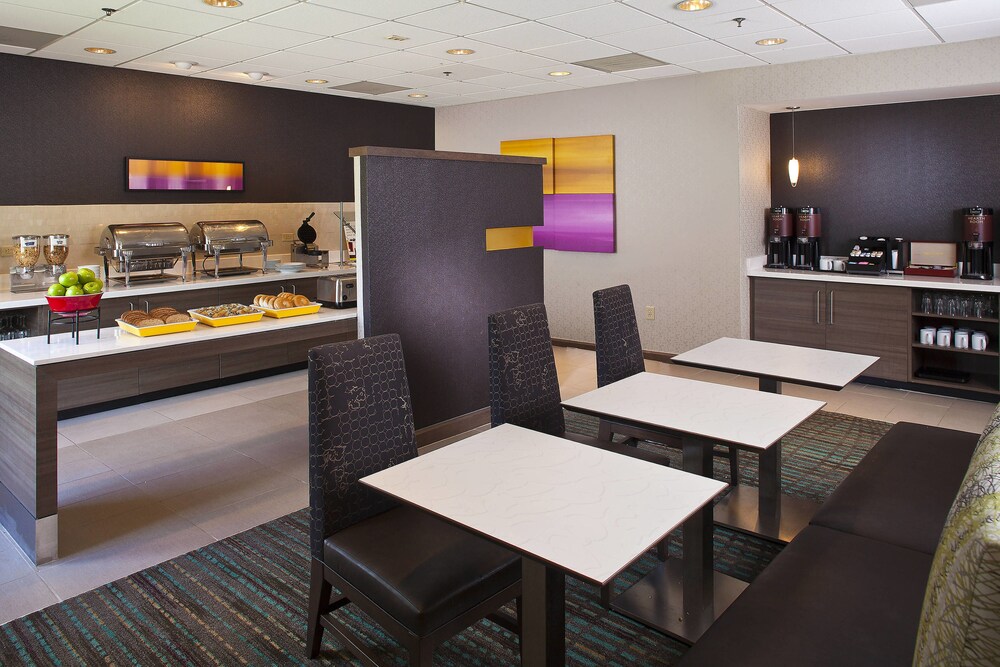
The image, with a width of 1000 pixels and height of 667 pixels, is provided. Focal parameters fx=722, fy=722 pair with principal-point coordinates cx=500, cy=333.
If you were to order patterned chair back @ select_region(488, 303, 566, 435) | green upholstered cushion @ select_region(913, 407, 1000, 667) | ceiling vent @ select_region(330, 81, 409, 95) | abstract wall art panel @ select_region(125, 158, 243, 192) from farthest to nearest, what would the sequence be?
ceiling vent @ select_region(330, 81, 409, 95) → abstract wall art panel @ select_region(125, 158, 243, 192) → patterned chair back @ select_region(488, 303, 566, 435) → green upholstered cushion @ select_region(913, 407, 1000, 667)

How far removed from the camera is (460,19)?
4.27m

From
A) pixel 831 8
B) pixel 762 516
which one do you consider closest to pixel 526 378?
pixel 762 516

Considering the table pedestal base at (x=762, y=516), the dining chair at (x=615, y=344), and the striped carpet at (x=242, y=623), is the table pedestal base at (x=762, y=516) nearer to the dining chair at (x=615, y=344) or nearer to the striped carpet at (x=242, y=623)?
the striped carpet at (x=242, y=623)

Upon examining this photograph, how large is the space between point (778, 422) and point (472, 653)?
1316 millimetres

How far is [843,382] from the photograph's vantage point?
301 cm

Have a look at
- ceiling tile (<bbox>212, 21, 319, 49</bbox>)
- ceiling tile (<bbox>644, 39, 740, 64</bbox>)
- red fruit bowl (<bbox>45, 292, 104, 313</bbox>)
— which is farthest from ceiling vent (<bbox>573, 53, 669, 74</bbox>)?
red fruit bowl (<bbox>45, 292, 104, 313</bbox>)

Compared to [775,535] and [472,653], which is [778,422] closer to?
[775,535]

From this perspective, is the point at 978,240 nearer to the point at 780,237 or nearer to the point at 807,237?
the point at 807,237

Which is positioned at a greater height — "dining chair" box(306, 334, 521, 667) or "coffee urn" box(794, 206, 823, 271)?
"coffee urn" box(794, 206, 823, 271)

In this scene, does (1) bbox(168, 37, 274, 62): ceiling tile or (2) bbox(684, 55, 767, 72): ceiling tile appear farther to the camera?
(2) bbox(684, 55, 767, 72): ceiling tile

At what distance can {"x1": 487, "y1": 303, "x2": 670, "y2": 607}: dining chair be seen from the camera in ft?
9.71

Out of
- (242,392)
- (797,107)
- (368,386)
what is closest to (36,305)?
(242,392)

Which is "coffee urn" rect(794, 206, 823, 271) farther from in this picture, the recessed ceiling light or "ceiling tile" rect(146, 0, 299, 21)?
"ceiling tile" rect(146, 0, 299, 21)

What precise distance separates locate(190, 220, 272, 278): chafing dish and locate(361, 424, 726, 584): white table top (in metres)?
4.44
